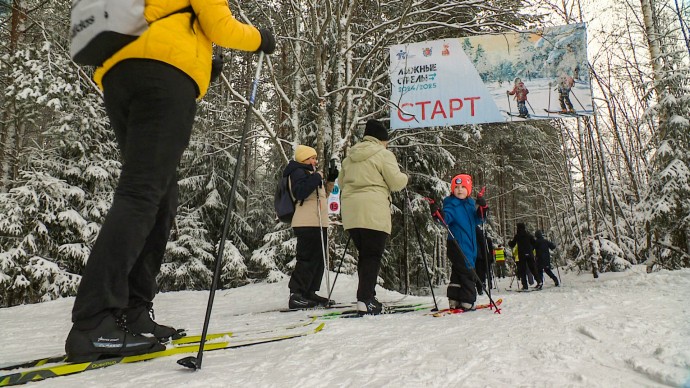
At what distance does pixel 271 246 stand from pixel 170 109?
881cm

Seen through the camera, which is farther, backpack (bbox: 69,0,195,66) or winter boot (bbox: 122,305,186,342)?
winter boot (bbox: 122,305,186,342)

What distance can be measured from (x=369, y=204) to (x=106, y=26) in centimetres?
243

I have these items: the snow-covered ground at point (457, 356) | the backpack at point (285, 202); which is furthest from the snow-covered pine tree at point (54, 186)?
the snow-covered ground at point (457, 356)

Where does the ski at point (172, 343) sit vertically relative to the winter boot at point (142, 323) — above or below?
below

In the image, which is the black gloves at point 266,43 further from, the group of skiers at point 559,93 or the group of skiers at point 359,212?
the group of skiers at point 559,93

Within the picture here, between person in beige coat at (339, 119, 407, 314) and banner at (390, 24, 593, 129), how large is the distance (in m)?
4.53

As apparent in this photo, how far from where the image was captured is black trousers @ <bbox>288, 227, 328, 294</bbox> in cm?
436

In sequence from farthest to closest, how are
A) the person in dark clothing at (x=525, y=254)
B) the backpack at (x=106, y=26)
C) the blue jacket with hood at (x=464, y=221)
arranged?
1. the person in dark clothing at (x=525, y=254)
2. the blue jacket with hood at (x=464, y=221)
3. the backpack at (x=106, y=26)

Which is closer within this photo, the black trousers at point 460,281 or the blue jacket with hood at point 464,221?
the black trousers at point 460,281

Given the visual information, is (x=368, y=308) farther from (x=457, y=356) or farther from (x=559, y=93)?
(x=559, y=93)

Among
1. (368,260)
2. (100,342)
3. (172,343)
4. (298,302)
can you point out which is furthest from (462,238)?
(100,342)

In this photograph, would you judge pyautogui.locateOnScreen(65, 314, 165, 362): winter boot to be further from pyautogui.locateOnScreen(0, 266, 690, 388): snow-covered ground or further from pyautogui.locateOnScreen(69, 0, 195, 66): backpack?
pyautogui.locateOnScreen(69, 0, 195, 66): backpack

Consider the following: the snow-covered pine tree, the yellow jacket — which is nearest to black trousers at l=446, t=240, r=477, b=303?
the yellow jacket

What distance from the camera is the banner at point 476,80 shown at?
8148 mm
